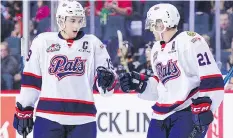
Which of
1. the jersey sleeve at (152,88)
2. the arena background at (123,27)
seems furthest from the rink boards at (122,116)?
the jersey sleeve at (152,88)

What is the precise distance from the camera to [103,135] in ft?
15.4

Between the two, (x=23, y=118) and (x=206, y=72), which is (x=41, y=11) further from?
(x=206, y=72)

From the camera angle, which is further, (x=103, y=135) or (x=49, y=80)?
(x=103, y=135)

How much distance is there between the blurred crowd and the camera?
17.9 ft

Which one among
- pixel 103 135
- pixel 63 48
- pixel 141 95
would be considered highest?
pixel 63 48

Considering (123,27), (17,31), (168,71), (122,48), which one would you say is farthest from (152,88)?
(17,31)

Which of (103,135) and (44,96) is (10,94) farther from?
(44,96)

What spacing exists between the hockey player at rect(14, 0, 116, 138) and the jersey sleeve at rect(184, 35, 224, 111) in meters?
0.46

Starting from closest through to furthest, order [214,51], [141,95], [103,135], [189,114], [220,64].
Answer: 1. [189,114]
2. [141,95]
3. [103,135]
4. [220,64]
5. [214,51]

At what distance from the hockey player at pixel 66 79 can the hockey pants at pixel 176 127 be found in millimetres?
331

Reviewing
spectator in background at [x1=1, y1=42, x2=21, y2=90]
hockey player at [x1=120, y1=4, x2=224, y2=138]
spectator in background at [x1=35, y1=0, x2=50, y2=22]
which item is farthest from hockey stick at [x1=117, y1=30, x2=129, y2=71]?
hockey player at [x1=120, y1=4, x2=224, y2=138]

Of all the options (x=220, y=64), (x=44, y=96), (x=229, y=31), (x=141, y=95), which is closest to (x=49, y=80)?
(x=44, y=96)

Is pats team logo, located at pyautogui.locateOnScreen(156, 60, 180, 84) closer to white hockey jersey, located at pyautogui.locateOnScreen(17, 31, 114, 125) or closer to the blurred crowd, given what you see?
white hockey jersey, located at pyautogui.locateOnScreen(17, 31, 114, 125)

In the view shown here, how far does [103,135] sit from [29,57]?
1.13 meters
